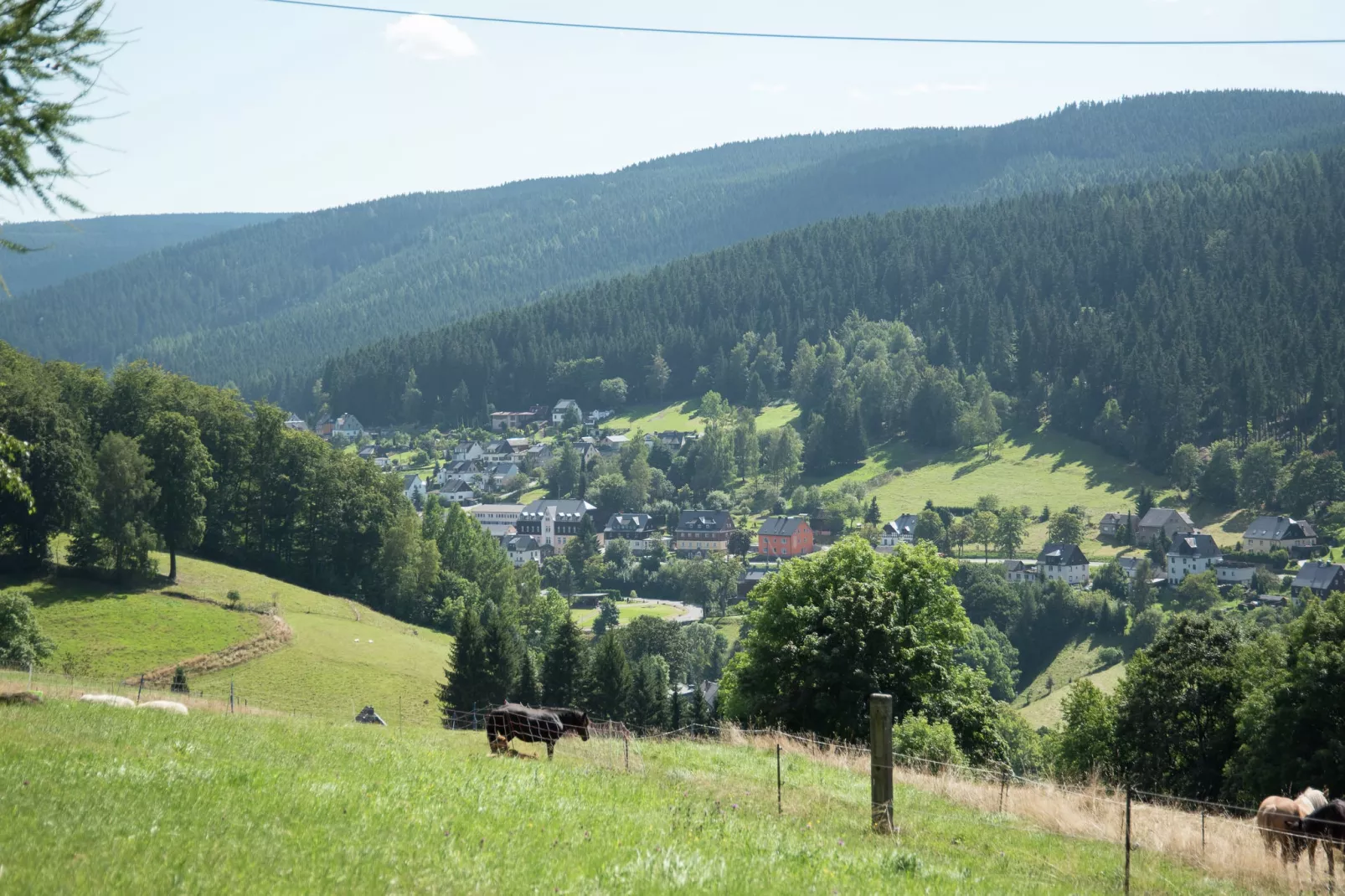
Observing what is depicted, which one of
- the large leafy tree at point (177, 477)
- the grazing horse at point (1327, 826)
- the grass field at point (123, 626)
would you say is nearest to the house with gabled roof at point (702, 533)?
the large leafy tree at point (177, 477)

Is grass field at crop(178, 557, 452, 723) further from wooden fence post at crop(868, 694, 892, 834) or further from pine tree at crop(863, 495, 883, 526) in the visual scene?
pine tree at crop(863, 495, 883, 526)

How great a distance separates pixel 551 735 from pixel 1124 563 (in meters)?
124

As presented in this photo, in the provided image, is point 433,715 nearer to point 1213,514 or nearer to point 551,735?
point 551,735

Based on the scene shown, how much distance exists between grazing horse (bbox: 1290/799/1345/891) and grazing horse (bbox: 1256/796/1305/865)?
103 mm

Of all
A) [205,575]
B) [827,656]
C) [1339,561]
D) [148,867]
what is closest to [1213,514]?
[1339,561]

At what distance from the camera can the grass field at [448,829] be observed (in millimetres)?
10797

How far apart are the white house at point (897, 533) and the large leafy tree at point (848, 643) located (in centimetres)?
11062

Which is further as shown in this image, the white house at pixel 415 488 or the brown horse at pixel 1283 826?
the white house at pixel 415 488

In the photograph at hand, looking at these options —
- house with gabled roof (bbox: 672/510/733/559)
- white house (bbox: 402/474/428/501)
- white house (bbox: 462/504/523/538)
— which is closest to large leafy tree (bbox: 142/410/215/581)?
house with gabled roof (bbox: 672/510/733/559)

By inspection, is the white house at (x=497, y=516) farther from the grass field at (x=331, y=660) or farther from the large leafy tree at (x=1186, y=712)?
the large leafy tree at (x=1186, y=712)

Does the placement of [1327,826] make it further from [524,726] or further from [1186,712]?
[1186,712]

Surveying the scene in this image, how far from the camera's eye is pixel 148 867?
10.3 meters

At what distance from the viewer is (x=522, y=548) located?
6609 inches

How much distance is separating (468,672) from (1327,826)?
171ft
